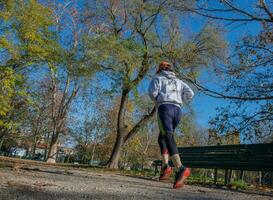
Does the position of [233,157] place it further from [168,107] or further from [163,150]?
[168,107]

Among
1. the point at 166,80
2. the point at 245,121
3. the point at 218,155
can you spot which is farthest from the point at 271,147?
the point at 166,80

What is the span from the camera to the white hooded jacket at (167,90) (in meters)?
5.55

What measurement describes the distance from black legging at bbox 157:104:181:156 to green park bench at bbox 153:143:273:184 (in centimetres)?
454

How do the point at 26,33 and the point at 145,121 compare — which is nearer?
the point at 26,33

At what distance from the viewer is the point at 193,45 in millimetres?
21188

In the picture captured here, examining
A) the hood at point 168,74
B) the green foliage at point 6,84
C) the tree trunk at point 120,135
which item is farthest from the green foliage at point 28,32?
the hood at point 168,74

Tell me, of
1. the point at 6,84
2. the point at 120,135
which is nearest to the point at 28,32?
the point at 6,84

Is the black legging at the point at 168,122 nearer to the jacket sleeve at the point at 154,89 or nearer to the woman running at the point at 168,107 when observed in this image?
the woman running at the point at 168,107

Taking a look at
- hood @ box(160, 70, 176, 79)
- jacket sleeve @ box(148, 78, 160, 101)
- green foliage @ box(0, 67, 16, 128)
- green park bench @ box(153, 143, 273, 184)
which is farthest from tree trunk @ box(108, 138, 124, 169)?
jacket sleeve @ box(148, 78, 160, 101)

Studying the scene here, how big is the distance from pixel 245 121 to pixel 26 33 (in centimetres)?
992

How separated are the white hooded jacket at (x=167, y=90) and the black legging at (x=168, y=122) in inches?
4.3

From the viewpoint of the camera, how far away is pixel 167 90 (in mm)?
5586

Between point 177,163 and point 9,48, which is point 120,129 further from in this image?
point 177,163

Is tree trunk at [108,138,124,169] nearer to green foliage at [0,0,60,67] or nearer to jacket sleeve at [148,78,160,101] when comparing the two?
green foliage at [0,0,60,67]
